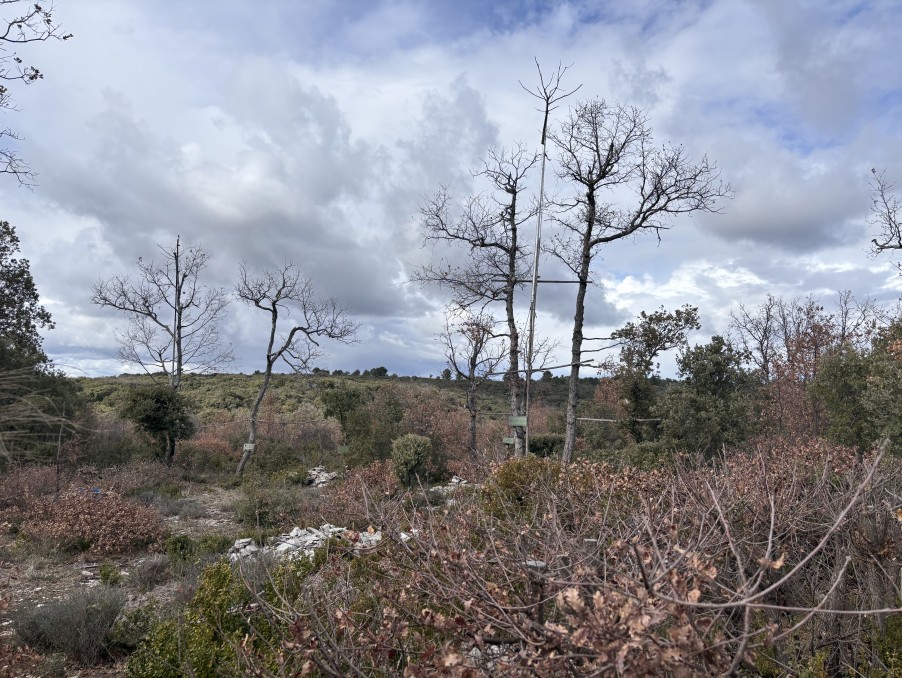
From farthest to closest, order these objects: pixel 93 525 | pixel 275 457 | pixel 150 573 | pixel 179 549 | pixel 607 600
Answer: pixel 275 457, pixel 93 525, pixel 179 549, pixel 150 573, pixel 607 600

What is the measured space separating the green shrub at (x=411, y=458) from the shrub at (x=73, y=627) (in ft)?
36.3

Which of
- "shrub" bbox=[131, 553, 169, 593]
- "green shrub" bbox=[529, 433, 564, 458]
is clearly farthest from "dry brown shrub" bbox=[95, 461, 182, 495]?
"green shrub" bbox=[529, 433, 564, 458]

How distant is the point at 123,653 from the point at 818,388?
17.3 metres

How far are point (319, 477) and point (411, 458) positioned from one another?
365cm

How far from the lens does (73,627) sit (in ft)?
19.6

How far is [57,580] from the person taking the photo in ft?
28.0

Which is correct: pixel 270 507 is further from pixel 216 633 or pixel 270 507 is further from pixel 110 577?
pixel 216 633

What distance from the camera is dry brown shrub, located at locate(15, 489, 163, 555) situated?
9.98m

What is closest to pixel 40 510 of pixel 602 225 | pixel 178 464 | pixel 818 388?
pixel 178 464

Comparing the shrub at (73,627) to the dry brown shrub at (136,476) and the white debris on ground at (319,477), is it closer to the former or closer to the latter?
the dry brown shrub at (136,476)

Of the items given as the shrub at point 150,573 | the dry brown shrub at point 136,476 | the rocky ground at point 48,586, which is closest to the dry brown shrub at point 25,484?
the dry brown shrub at point 136,476

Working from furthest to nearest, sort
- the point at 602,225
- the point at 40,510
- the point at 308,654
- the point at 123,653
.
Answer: the point at 602,225, the point at 40,510, the point at 123,653, the point at 308,654

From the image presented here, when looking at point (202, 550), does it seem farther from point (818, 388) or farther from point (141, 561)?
point (818, 388)

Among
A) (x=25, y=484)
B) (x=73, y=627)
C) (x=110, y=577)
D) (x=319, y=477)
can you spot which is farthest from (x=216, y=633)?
(x=319, y=477)
